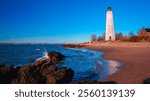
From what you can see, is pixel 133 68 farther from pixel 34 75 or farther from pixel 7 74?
pixel 7 74

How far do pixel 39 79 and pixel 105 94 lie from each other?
1.05m

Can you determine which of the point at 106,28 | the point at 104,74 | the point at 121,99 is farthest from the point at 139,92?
the point at 104,74

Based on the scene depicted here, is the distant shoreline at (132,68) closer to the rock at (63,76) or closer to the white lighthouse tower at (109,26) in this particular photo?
the white lighthouse tower at (109,26)

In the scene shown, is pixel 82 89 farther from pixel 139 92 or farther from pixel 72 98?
pixel 139 92

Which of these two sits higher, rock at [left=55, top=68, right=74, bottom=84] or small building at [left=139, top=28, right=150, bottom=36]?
small building at [left=139, top=28, right=150, bottom=36]

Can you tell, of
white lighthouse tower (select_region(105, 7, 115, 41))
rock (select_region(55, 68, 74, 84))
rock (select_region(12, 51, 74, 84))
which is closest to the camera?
white lighthouse tower (select_region(105, 7, 115, 41))

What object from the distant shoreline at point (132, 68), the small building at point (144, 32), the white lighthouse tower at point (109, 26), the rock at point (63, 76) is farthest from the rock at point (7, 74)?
the small building at point (144, 32)

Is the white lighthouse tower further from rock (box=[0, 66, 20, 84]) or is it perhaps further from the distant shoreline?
rock (box=[0, 66, 20, 84])

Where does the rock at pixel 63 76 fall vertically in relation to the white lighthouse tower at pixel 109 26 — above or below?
below

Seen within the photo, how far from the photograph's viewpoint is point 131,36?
4.41 m

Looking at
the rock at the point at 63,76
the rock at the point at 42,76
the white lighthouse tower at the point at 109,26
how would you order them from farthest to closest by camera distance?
the rock at the point at 63,76
the rock at the point at 42,76
the white lighthouse tower at the point at 109,26

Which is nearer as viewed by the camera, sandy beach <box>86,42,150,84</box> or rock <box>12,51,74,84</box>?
rock <box>12,51,74,84</box>

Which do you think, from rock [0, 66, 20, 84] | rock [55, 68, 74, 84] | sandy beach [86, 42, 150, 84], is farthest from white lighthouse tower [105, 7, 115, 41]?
rock [0, 66, 20, 84]

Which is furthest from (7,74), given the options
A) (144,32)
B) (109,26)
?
(144,32)
